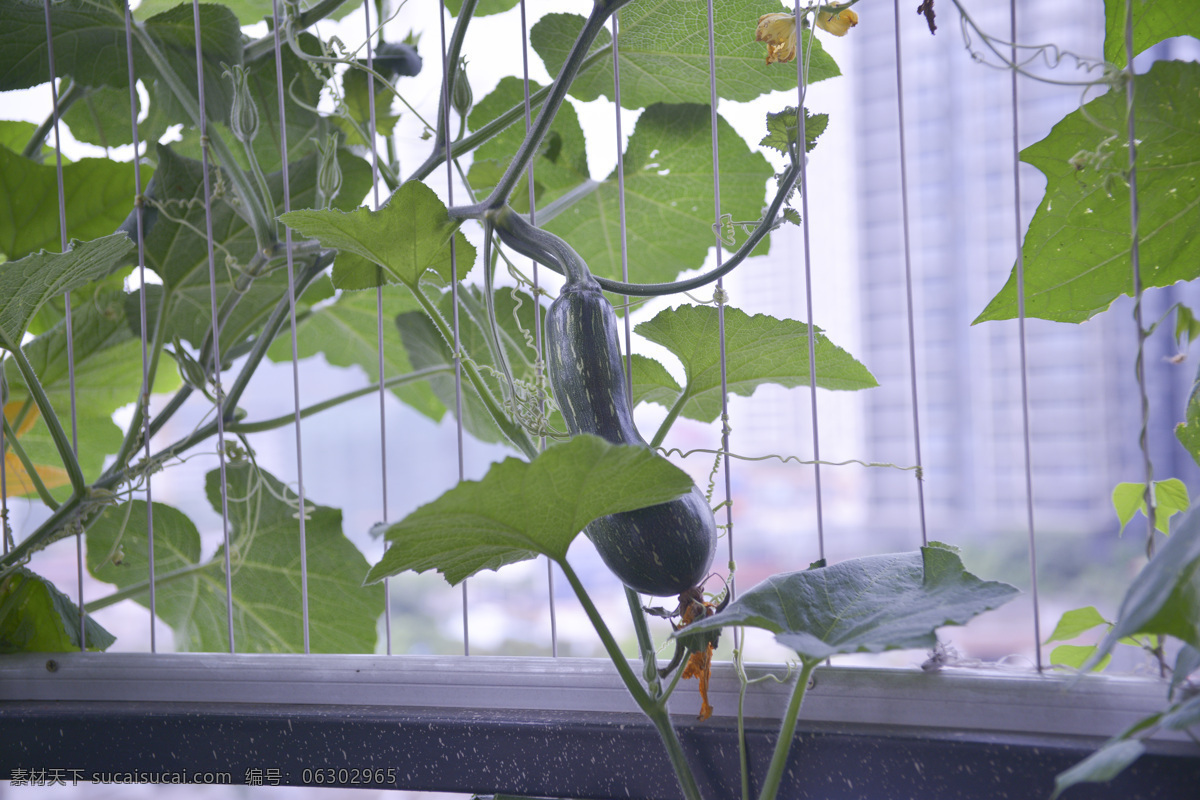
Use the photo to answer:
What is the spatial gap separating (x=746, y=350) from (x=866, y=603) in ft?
0.43

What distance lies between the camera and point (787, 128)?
1.06 feet

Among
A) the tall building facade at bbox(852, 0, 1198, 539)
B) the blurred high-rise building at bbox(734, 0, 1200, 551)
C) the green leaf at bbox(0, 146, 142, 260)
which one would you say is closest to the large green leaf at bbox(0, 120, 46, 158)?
the green leaf at bbox(0, 146, 142, 260)

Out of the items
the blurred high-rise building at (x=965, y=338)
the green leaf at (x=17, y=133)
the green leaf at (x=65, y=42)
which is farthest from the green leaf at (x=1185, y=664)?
the blurred high-rise building at (x=965, y=338)

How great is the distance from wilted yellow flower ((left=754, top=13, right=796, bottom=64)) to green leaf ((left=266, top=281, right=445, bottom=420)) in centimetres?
31

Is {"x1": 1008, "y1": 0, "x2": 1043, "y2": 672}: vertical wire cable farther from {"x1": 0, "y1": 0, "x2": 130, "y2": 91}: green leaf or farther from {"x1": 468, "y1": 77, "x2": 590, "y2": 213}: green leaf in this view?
{"x1": 0, "y1": 0, "x2": 130, "y2": 91}: green leaf

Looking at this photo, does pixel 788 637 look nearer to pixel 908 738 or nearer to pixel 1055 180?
pixel 908 738

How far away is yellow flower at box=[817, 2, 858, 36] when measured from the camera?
353 mm

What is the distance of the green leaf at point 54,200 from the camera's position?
1.62 feet

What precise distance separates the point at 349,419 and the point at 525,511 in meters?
3.48

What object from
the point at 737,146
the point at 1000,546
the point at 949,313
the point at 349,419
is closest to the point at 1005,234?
the point at 949,313

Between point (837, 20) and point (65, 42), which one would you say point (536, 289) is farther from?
point (65, 42)

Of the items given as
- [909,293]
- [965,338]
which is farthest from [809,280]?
[965,338]

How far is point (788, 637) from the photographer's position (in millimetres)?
262

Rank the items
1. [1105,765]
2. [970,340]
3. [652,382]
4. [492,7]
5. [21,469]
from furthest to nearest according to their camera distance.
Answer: [970,340] < [21,469] < [492,7] < [652,382] < [1105,765]
